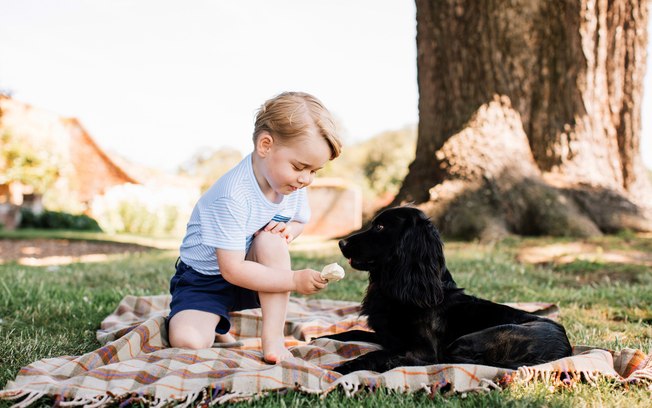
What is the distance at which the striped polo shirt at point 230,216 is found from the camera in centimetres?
261

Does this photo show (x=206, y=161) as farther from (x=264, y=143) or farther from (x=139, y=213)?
(x=264, y=143)

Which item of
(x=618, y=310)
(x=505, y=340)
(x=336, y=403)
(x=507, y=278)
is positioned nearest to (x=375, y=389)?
(x=336, y=403)

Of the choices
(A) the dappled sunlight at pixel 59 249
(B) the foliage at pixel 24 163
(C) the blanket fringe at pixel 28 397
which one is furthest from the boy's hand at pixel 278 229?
(B) the foliage at pixel 24 163

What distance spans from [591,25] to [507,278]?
3.89m

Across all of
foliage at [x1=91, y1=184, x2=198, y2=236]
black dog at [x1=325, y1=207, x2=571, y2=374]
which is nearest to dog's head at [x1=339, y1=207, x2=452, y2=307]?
black dog at [x1=325, y1=207, x2=571, y2=374]

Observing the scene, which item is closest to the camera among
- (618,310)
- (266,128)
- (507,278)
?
(266,128)

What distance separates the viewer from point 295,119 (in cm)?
254

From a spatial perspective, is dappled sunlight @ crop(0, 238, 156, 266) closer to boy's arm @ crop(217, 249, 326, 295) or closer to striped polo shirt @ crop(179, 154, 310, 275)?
striped polo shirt @ crop(179, 154, 310, 275)

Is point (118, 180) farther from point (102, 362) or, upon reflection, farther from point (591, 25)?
point (102, 362)

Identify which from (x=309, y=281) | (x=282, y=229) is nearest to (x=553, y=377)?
(x=309, y=281)

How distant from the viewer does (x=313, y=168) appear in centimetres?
266

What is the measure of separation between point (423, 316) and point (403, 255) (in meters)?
0.30

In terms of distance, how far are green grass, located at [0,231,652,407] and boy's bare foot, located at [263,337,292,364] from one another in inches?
21.3

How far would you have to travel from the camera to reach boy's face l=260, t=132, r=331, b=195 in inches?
101
